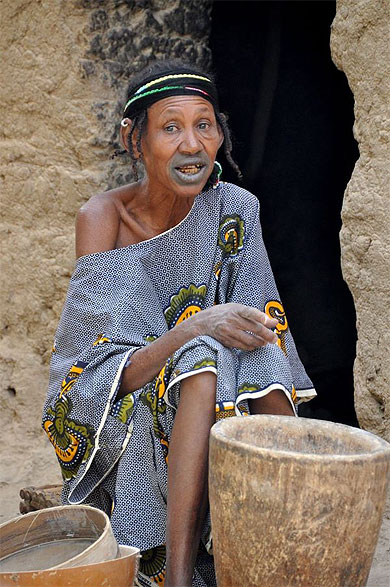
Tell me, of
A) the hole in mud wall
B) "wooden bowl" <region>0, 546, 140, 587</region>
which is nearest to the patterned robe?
"wooden bowl" <region>0, 546, 140, 587</region>

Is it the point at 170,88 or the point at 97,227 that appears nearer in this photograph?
the point at 170,88

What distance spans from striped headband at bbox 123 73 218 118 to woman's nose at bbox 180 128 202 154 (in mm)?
138

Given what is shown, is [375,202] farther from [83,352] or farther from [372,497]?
[372,497]

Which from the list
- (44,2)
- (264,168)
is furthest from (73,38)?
(264,168)

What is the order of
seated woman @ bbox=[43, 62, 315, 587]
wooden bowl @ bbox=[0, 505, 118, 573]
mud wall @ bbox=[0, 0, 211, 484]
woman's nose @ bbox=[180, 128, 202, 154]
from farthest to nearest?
1. mud wall @ bbox=[0, 0, 211, 484]
2. woman's nose @ bbox=[180, 128, 202, 154]
3. seated woman @ bbox=[43, 62, 315, 587]
4. wooden bowl @ bbox=[0, 505, 118, 573]

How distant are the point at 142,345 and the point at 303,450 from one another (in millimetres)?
721

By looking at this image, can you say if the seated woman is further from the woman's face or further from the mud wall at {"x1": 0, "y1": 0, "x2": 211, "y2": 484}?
the mud wall at {"x1": 0, "y1": 0, "x2": 211, "y2": 484}

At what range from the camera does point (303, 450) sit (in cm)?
232

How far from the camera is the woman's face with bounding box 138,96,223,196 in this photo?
2.92 metres

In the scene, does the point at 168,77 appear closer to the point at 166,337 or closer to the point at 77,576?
the point at 166,337

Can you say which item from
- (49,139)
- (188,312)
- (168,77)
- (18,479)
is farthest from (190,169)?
(18,479)

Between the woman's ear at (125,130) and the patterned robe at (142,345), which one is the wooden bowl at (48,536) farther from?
the woman's ear at (125,130)

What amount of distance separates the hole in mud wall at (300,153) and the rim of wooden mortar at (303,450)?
2.12 metres

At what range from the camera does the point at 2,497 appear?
393 cm
